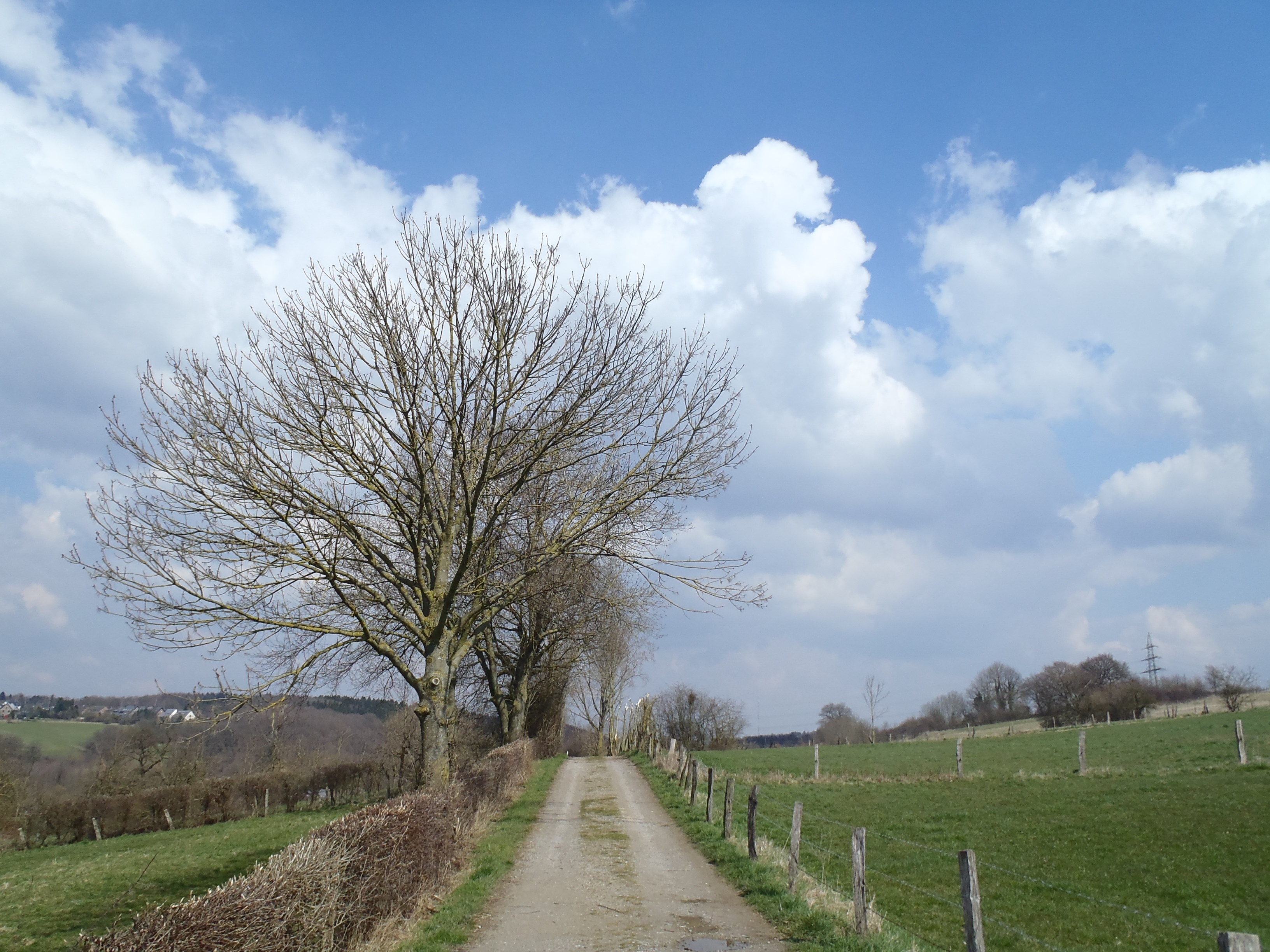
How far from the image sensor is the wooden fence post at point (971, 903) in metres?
6.07

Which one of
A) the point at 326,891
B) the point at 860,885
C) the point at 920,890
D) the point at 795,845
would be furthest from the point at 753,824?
the point at 326,891

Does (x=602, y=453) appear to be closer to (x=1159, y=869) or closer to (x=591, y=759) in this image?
(x=1159, y=869)

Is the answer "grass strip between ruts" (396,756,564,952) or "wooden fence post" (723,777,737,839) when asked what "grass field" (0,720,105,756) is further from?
"wooden fence post" (723,777,737,839)

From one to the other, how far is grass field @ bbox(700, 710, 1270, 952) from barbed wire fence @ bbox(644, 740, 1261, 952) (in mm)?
48

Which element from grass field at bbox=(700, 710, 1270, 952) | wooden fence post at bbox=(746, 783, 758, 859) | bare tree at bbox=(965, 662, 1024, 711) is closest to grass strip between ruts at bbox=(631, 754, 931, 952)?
wooden fence post at bbox=(746, 783, 758, 859)

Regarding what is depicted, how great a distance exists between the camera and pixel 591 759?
39.7 metres

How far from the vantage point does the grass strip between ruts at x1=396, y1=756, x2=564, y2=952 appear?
7492mm

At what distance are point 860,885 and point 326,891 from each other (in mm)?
5026

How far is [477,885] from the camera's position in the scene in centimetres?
995

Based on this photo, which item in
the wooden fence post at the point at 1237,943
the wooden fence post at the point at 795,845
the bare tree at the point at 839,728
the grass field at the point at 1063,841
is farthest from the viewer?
the bare tree at the point at 839,728

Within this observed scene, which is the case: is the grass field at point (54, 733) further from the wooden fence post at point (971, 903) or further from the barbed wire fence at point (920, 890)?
the wooden fence post at point (971, 903)

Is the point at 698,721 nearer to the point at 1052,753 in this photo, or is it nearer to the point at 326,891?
the point at 1052,753

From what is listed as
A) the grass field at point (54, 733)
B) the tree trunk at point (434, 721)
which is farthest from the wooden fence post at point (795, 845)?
the grass field at point (54, 733)

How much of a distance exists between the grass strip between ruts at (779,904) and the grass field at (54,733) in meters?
49.0
